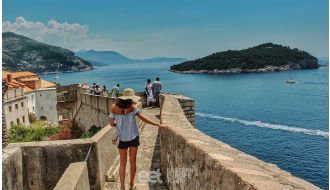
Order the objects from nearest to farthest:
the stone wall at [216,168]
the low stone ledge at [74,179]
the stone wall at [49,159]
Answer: the stone wall at [216,168], the low stone ledge at [74,179], the stone wall at [49,159]

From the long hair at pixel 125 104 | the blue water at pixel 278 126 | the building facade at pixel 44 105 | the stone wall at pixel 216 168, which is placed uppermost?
the long hair at pixel 125 104

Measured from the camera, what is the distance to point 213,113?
7762 centimetres

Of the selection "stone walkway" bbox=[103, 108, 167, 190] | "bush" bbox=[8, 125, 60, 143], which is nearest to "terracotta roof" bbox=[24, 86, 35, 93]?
"bush" bbox=[8, 125, 60, 143]

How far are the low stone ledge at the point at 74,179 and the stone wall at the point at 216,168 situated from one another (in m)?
1.32

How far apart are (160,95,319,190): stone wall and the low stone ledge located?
132 centimetres

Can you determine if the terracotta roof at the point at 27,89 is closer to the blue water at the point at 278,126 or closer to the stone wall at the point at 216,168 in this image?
the blue water at the point at 278,126

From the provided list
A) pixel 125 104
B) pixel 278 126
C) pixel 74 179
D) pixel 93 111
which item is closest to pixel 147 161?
pixel 125 104

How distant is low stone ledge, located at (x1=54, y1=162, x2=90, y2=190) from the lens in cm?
525

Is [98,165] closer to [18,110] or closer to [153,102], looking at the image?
[153,102]

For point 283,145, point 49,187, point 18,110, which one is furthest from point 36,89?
point 49,187

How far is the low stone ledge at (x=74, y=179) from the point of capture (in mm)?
5250

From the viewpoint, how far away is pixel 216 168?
3.77 metres

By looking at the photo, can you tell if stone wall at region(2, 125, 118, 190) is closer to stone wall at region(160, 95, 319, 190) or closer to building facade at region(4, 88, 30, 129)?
stone wall at region(160, 95, 319, 190)

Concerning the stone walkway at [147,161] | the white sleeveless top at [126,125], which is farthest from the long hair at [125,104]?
the stone walkway at [147,161]
